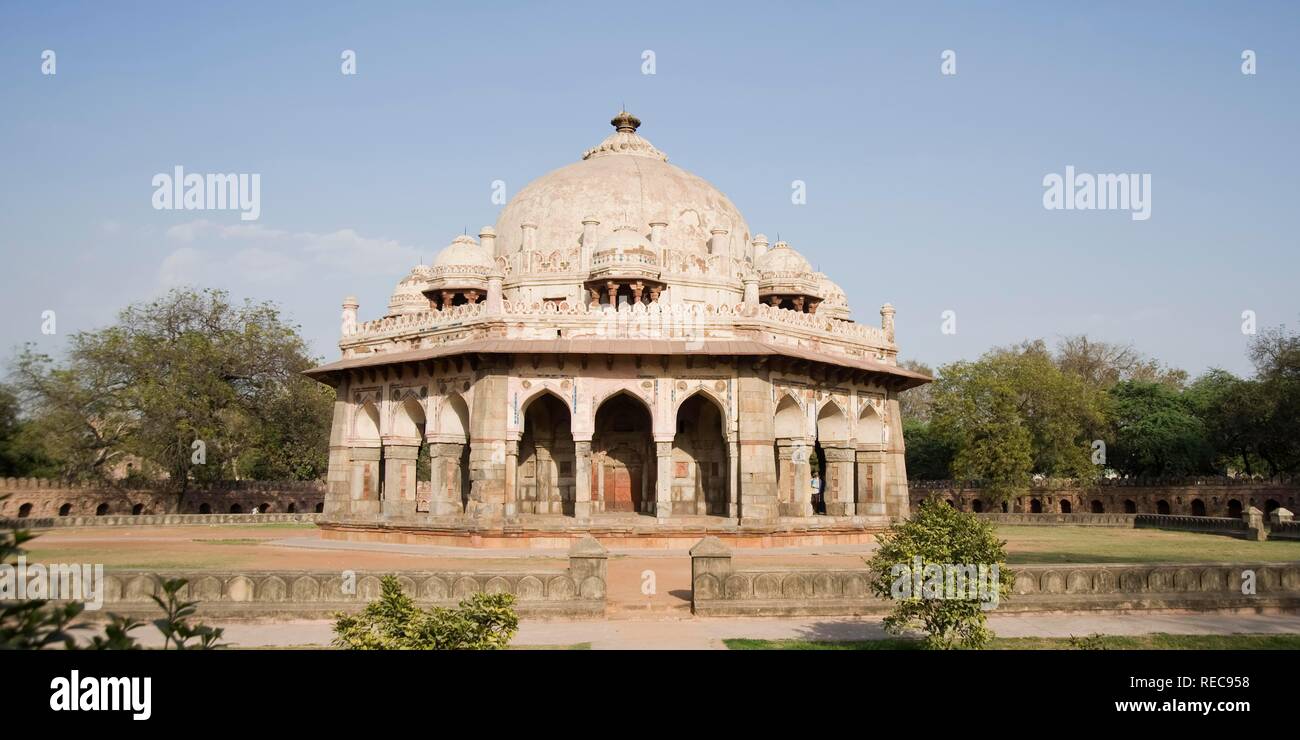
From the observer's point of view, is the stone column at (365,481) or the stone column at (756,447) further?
the stone column at (365,481)

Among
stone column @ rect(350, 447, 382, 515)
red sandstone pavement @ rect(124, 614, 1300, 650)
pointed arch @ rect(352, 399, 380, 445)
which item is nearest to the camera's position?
red sandstone pavement @ rect(124, 614, 1300, 650)

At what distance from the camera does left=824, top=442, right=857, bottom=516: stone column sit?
32.4 m

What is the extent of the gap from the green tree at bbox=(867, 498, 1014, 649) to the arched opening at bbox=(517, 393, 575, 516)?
2049 cm

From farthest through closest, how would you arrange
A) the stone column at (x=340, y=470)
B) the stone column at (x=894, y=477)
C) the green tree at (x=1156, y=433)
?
the green tree at (x=1156, y=433), the stone column at (x=894, y=477), the stone column at (x=340, y=470)

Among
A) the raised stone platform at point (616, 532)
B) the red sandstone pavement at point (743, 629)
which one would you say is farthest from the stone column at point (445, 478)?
the red sandstone pavement at point (743, 629)

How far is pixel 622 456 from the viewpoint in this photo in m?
32.2

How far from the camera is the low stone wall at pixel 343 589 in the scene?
13.9m

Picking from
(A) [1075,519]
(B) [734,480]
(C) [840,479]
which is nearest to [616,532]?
(B) [734,480]

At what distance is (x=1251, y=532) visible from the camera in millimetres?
32938

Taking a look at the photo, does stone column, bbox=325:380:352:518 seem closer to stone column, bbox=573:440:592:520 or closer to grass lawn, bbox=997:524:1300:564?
stone column, bbox=573:440:592:520

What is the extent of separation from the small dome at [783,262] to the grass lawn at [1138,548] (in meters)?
11.8

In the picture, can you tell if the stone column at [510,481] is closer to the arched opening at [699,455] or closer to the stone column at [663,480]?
the stone column at [663,480]

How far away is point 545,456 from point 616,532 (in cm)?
682

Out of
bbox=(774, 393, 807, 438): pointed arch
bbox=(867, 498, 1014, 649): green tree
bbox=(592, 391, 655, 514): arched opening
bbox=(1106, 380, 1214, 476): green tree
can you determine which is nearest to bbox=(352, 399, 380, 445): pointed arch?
bbox=(592, 391, 655, 514): arched opening
